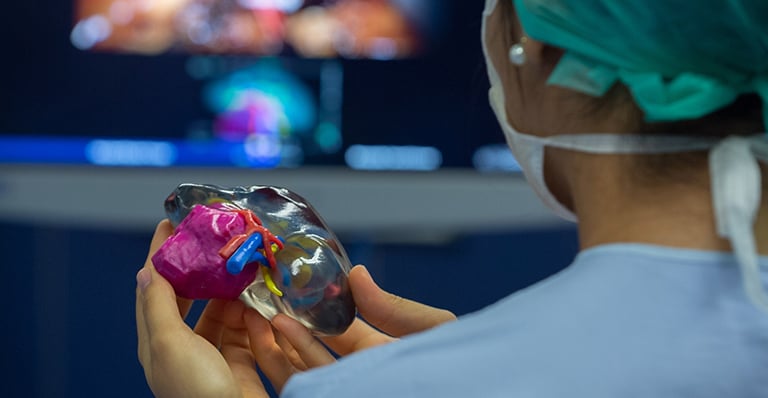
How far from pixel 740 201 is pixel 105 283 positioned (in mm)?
1880

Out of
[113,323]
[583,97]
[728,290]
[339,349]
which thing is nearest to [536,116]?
[583,97]

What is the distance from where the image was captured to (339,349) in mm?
1084

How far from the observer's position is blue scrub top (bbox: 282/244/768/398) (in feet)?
2.19

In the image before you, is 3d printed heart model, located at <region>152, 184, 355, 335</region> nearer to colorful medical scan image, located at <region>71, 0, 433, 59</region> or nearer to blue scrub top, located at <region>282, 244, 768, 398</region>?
blue scrub top, located at <region>282, 244, 768, 398</region>

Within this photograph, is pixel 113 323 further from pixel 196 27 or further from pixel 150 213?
pixel 196 27

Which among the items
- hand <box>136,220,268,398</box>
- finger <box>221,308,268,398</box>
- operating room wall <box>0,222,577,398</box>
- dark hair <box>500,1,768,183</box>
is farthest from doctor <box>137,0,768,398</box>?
operating room wall <box>0,222,577,398</box>

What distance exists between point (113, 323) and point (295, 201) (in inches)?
54.2

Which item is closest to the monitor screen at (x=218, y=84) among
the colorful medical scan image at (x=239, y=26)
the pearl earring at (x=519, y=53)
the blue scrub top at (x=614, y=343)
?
the colorful medical scan image at (x=239, y=26)

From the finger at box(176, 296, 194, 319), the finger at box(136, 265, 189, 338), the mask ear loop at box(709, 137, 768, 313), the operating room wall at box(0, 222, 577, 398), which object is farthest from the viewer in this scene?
the operating room wall at box(0, 222, 577, 398)

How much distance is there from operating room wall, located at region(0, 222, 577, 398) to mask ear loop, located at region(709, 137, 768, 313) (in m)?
1.66

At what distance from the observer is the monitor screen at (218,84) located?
237 cm

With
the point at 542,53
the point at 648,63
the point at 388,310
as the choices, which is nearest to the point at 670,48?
the point at 648,63

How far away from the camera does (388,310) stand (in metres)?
1.01

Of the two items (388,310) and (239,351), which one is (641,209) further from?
(239,351)
